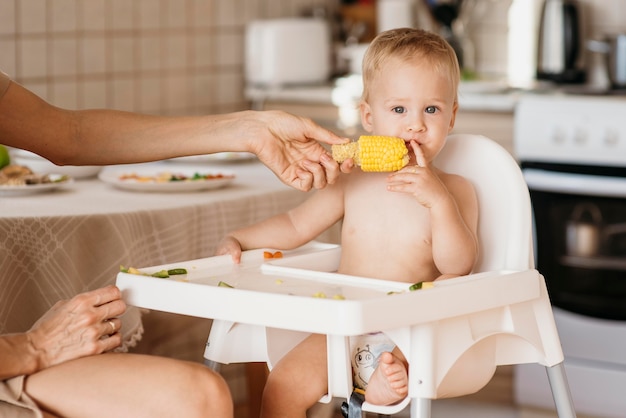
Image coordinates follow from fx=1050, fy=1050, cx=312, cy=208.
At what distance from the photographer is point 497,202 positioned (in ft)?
5.59

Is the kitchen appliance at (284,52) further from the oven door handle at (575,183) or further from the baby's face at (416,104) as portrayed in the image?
the baby's face at (416,104)

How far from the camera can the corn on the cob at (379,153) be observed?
156 cm

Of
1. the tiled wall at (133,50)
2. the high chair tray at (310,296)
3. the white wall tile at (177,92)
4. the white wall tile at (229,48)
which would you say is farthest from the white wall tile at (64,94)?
the high chair tray at (310,296)

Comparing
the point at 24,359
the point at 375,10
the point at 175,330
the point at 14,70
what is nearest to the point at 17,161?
the point at 175,330

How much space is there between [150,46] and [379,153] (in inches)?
79.6

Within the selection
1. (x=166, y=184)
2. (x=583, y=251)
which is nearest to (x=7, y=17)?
(x=166, y=184)

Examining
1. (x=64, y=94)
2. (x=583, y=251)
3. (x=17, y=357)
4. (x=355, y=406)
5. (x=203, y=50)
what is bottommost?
(x=583, y=251)

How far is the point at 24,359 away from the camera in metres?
1.41

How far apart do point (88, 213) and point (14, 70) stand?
1284 mm

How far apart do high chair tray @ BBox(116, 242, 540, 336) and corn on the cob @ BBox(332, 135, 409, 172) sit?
19 cm

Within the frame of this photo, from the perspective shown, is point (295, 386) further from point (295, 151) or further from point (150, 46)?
point (150, 46)

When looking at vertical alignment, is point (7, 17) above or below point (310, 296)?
above

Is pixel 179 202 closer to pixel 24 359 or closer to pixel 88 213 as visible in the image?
pixel 88 213

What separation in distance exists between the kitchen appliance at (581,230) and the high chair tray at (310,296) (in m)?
1.68
